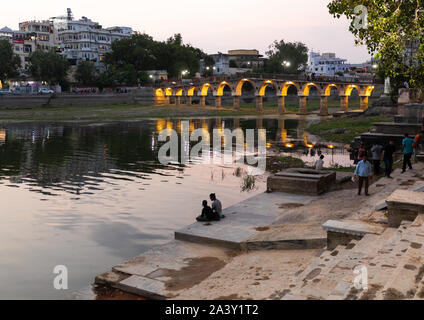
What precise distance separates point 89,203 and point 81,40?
106038mm

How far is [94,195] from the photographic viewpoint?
56.2 feet

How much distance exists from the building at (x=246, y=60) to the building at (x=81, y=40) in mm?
41857

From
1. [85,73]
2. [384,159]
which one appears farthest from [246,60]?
[384,159]

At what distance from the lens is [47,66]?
81000 mm

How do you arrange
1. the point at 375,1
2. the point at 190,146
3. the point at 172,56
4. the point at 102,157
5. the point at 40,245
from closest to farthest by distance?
the point at 40,245, the point at 375,1, the point at 102,157, the point at 190,146, the point at 172,56

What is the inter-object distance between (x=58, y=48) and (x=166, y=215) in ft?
347

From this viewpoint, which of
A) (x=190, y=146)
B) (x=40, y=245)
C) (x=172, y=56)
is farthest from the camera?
(x=172, y=56)

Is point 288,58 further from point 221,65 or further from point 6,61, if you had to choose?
point 6,61

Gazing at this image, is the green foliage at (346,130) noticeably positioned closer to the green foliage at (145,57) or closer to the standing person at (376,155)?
the standing person at (376,155)

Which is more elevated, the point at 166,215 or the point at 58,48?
the point at 58,48

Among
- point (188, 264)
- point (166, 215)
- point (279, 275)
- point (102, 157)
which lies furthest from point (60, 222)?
point (102, 157)

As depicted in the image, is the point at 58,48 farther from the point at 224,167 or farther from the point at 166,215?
the point at 166,215
